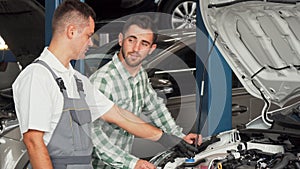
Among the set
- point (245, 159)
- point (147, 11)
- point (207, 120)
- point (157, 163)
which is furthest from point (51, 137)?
point (147, 11)

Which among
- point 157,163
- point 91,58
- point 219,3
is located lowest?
point 157,163

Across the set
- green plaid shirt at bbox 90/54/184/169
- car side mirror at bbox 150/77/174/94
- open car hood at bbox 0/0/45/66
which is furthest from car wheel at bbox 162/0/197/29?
green plaid shirt at bbox 90/54/184/169

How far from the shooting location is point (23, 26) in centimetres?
551

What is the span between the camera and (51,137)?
102 inches

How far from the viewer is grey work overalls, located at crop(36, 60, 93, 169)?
2.60 meters

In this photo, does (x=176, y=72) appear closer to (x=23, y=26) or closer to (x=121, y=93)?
(x=23, y=26)

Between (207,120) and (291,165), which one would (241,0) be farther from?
(207,120)

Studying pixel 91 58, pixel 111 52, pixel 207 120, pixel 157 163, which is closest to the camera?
pixel 157 163

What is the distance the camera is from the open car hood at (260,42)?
8.73 feet

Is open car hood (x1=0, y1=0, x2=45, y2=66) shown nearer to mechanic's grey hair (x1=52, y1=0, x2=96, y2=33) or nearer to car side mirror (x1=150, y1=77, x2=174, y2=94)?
car side mirror (x1=150, y1=77, x2=174, y2=94)

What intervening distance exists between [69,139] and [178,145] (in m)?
0.62

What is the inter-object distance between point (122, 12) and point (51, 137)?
18.8ft

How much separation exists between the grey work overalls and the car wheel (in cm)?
492

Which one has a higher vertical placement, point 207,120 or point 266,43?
point 266,43
